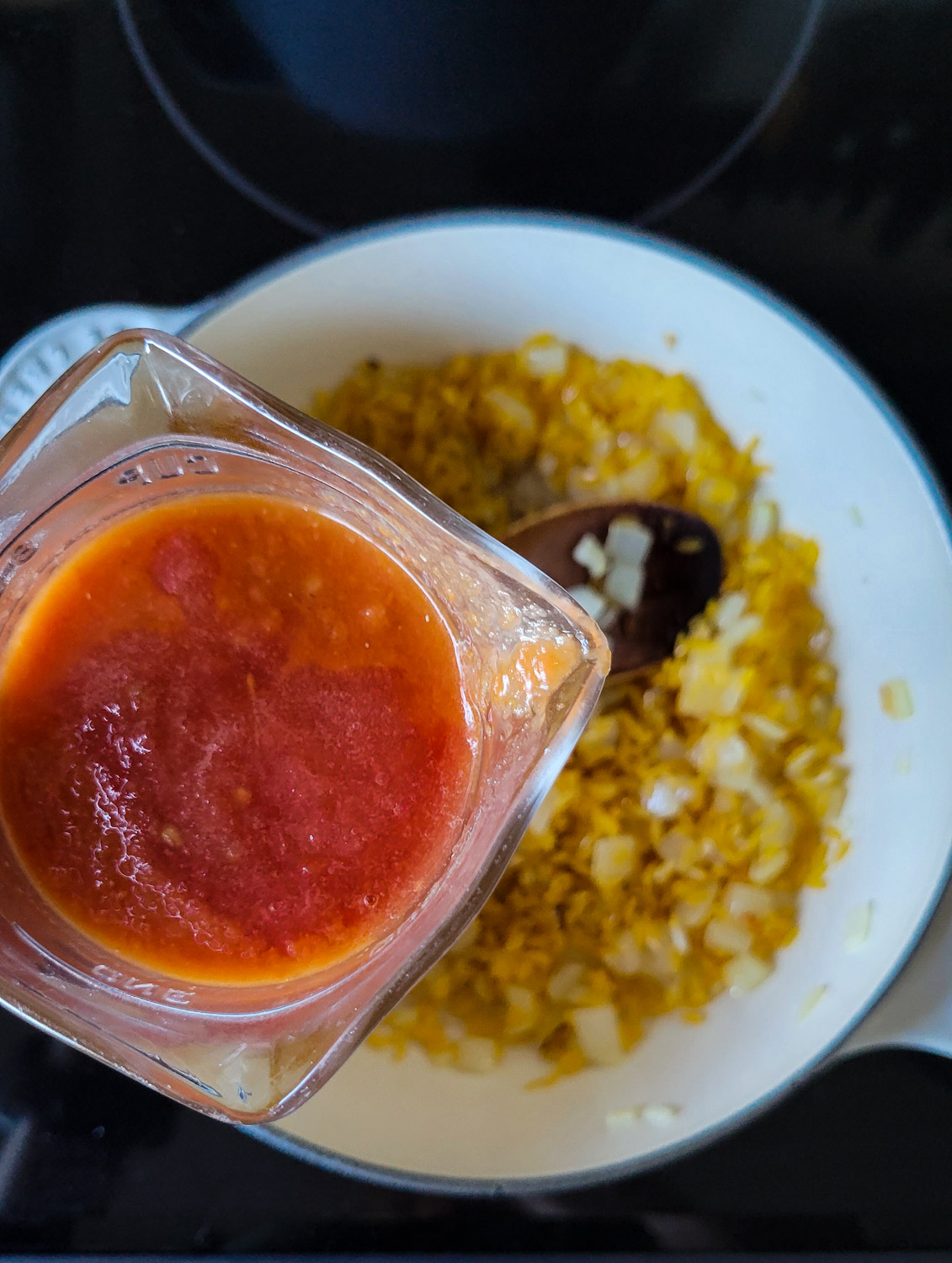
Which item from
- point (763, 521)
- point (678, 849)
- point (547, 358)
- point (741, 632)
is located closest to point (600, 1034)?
point (678, 849)

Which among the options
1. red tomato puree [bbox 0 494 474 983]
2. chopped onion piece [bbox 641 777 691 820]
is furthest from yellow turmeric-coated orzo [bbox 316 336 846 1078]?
red tomato puree [bbox 0 494 474 983]

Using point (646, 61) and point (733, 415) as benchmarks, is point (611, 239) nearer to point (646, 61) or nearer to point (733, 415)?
point (733, 415)

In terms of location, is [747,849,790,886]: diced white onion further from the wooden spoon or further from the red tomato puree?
the red tomato puree

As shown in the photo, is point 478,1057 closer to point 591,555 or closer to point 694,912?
point 694,912

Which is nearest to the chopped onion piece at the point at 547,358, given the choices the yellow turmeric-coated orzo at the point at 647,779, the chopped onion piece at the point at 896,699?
the yellow turmeric-coated orzo at the point at 647,779

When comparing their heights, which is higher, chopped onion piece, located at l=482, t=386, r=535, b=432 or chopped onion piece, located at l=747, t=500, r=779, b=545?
chopped onion piece, located at l=747, t=500, r=779, b=545

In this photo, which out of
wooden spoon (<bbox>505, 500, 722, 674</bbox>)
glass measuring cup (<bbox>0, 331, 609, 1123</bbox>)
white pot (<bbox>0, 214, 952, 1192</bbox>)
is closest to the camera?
glass measuring cup (<bbox>0, 331, 609, 1123</bbox>)

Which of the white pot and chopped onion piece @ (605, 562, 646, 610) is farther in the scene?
chopped onion piece @ (605, 562, 646, 610)

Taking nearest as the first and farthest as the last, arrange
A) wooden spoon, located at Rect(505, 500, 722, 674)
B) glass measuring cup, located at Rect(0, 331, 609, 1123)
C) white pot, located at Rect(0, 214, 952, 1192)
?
1. glass measuring cup, located at Rect(0, 331, 609, 1123)
2. white pot, located at Rect(0, 214, 952, 1192)
3. wooden spoon, located at Rect(505, 500, 722, 674)
